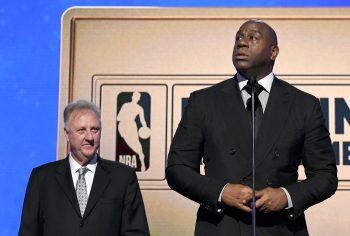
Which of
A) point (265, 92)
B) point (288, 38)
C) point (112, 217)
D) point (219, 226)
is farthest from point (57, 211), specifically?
point (288, 38)

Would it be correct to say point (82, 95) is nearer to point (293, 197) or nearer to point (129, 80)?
point (129, 80)

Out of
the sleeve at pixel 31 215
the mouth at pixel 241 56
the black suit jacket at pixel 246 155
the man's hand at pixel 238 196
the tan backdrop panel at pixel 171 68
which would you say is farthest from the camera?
the tan backdrop panel at pixel 171 68

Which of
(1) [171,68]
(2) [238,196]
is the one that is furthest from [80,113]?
(2) [238,196]

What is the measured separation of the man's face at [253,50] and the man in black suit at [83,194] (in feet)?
1.96

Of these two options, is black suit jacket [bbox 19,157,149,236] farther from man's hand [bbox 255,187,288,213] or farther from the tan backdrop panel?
man's hand [bbox 255,187,288,213]

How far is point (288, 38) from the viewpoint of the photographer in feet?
9.67

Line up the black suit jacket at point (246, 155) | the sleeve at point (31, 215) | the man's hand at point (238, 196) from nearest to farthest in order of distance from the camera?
the man's hand at point (238, 196)
the black suit jacket at point (246, 155)
the sleeve at point (31, 215)

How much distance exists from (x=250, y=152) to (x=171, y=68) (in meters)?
1.04

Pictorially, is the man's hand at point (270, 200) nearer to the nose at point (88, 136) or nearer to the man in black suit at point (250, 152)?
the man in black suit at point (250, 152)

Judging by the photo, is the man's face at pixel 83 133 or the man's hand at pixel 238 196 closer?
the man's hand at pixel 238 196

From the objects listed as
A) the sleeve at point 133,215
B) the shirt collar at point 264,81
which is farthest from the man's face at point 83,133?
the shirt collar at point 264,81

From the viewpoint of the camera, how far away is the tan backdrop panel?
113 inches

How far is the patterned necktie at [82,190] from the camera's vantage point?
93.0 inches

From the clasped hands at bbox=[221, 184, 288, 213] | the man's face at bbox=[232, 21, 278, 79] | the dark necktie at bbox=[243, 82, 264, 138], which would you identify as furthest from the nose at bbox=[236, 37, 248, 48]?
the clasped hands at bbox=[221, 184, 288, 213]
